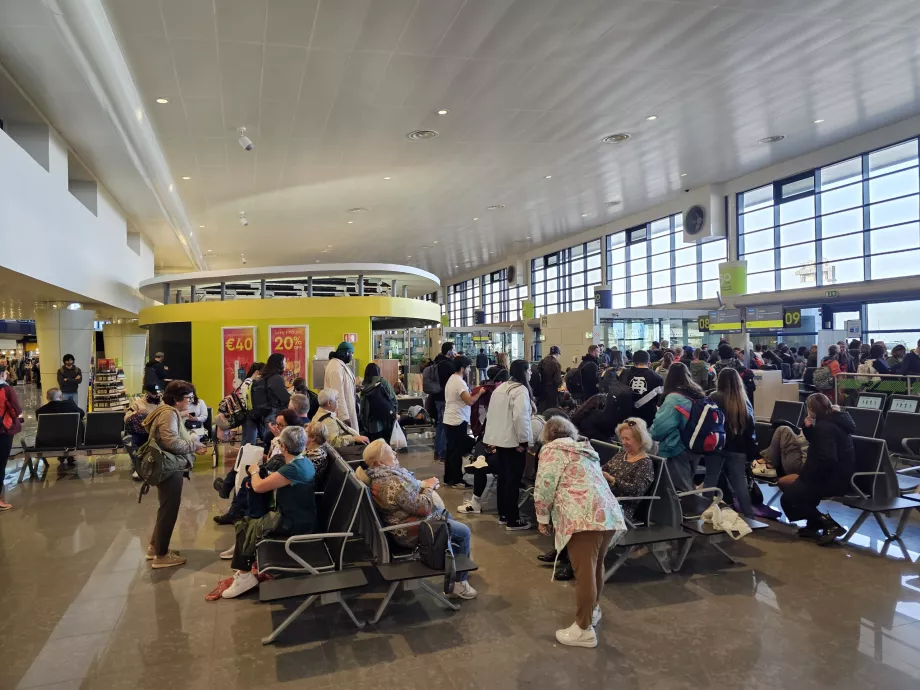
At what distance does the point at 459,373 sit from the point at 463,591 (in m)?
3.43

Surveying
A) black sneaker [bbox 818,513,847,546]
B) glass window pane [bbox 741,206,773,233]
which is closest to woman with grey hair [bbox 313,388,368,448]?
black sneaker [bbox 818,513,847,546]

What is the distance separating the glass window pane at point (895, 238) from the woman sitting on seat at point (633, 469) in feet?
40.7

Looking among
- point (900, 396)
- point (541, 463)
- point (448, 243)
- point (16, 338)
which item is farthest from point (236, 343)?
point (16, 338)

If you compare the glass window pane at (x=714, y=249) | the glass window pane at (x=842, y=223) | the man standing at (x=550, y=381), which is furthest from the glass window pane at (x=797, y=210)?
the man standing at (x=550, y=381)

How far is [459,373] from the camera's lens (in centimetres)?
732

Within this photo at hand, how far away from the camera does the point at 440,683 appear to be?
318 centimetres

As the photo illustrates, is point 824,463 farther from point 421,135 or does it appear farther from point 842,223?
point 842,223

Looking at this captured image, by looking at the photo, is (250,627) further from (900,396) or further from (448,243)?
(448,243)

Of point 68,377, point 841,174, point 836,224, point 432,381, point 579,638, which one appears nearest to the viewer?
point 579,638

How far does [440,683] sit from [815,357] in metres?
11.6

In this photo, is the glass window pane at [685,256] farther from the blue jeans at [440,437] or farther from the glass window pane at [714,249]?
the blue jeans at [440,437]

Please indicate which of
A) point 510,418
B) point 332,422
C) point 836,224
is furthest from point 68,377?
point 836,224

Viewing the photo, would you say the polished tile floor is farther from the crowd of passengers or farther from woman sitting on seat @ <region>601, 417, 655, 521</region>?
woman sitting on seat @ <region>601, 417, 655, 521</region>

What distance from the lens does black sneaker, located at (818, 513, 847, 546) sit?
5160 mm
